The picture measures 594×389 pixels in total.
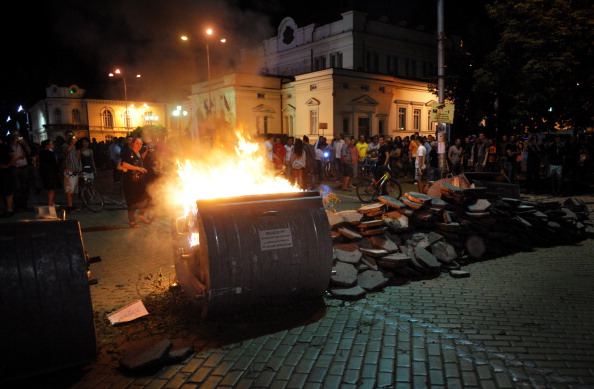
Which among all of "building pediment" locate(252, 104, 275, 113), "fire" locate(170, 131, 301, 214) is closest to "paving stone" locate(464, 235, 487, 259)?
"fire" locate(170, 131, 301, 214)

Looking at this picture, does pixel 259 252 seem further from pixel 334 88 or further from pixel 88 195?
pixel 334 88

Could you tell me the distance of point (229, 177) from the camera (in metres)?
7.38

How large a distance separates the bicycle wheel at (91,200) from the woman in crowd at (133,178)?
2862 mm

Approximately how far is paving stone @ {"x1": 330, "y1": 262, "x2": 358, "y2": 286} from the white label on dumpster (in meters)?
1.24

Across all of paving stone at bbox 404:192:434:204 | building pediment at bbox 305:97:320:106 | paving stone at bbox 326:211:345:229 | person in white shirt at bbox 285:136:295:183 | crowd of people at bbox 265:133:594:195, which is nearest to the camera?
paving stone at bbox 326:211:345:229

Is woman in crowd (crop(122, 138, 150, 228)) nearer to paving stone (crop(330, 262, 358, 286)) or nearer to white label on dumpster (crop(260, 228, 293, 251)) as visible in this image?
paving stone (crop(330, 262, 358, 286))

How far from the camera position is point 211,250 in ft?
14.0

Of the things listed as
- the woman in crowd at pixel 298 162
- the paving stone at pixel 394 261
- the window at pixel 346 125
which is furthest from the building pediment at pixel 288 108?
the paving stone at pixel 394 261

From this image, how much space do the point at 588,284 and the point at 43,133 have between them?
92.1 m

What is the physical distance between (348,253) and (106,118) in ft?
268

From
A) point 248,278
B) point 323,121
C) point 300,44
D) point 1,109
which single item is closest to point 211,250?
point 248,278

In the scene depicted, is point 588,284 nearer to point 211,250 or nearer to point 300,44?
point 211,250

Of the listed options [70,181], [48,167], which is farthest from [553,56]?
[48,167]

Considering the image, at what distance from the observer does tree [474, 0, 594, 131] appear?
17812mm
